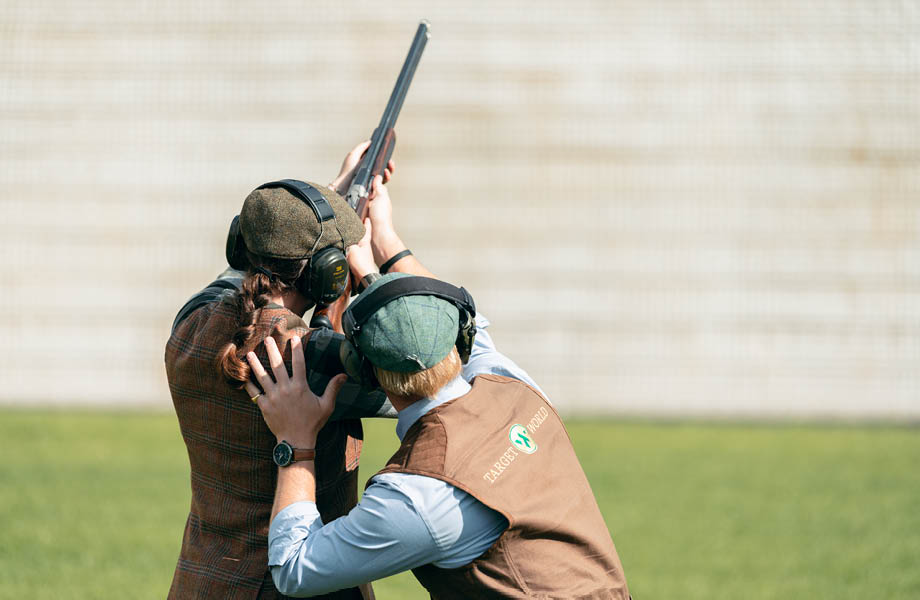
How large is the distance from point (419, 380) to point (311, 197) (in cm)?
54

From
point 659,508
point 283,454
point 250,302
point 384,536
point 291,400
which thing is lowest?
point 659,508

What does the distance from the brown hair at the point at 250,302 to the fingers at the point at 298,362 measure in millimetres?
118

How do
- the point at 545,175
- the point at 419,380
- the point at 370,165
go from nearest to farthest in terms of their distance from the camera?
the point at 419,380 → the point at 370,165 → the point at 545,175

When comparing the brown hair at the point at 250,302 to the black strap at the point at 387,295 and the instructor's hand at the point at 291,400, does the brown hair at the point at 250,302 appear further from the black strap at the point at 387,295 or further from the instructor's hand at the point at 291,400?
the black strap at the point at 387,295

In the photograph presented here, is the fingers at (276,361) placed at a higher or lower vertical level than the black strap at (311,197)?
lower

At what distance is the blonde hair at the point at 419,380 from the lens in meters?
2.25

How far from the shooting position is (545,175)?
14.5 m

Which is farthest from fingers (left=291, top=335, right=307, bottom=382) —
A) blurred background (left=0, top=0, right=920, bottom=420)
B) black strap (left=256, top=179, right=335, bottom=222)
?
blurred background (left=0, top=0, right=920, bottom=420)

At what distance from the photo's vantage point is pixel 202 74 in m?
14.6

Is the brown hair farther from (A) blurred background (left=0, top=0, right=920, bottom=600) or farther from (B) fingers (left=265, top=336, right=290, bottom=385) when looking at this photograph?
(A) blurred background (left=0, top=0, right=920, bottom=600)

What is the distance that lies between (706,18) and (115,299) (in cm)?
968

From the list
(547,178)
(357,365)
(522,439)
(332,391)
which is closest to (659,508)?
(522,439)

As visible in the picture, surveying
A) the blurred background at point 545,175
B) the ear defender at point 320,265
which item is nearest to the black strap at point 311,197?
the ear defender at point 320,265

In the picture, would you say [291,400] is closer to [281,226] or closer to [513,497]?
[281,226]
